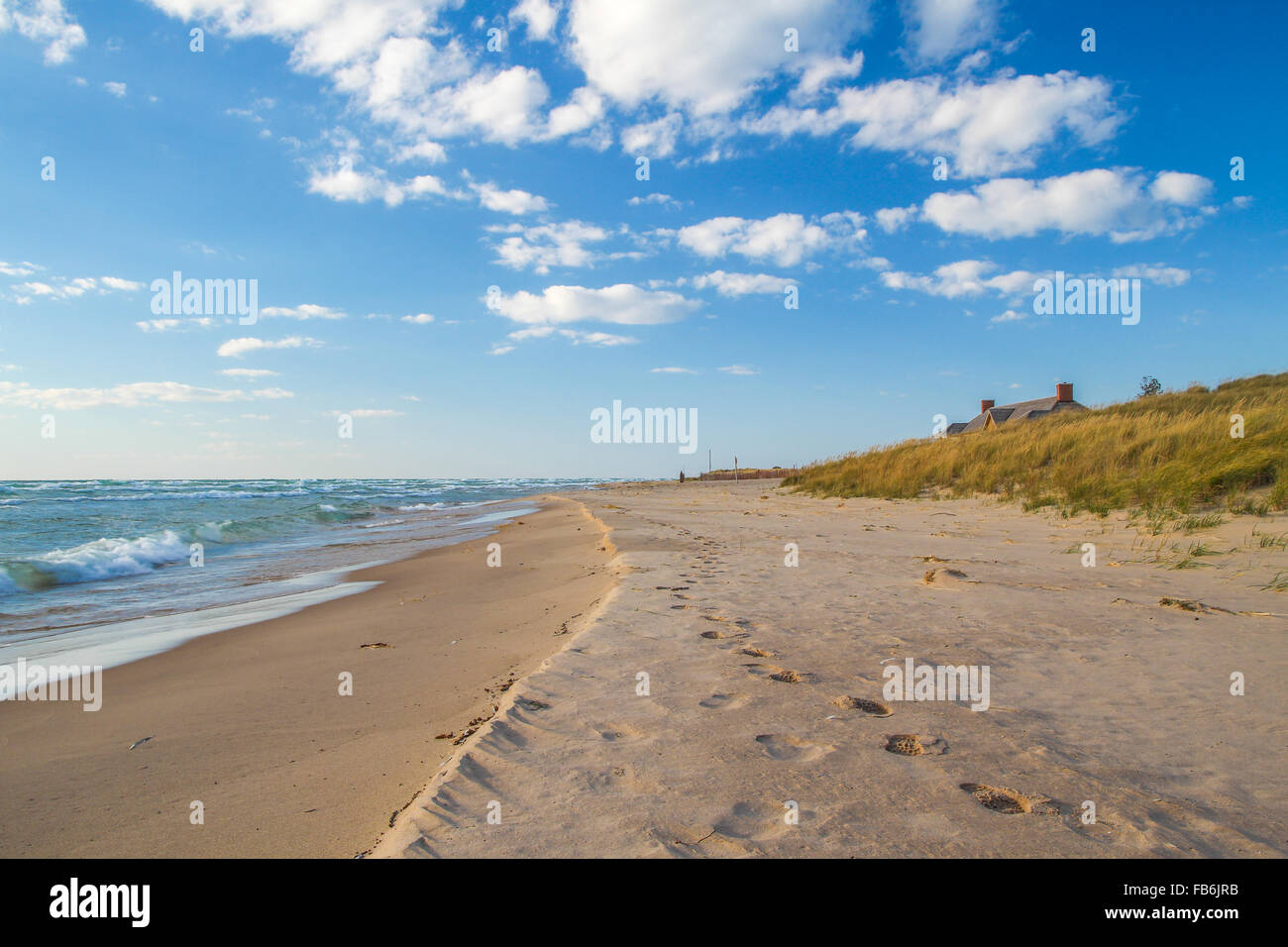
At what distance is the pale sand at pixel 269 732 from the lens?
240 cm

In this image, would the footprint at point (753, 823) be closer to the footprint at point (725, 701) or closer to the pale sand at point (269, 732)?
the footprint at point (725, 701)

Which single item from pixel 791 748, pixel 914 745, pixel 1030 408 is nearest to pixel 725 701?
pixel 791 748

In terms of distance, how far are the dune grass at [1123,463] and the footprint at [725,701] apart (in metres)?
8.53

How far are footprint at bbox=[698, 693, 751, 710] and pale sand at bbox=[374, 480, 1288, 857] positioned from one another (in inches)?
0.7

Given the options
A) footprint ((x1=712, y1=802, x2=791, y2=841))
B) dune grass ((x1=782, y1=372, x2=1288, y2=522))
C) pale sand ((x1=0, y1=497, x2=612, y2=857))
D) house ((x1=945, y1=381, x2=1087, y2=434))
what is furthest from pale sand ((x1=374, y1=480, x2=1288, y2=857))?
house ((x1=945, y1=381, x2=1087, y2=434))

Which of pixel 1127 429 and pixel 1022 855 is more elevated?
pixel 1127 429

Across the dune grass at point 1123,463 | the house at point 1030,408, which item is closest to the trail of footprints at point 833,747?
the dune grass at point 1123,463

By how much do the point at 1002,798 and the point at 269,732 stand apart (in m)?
3.43

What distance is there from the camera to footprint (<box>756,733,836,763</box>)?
100.0 inches

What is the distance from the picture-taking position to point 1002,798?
223 cm
